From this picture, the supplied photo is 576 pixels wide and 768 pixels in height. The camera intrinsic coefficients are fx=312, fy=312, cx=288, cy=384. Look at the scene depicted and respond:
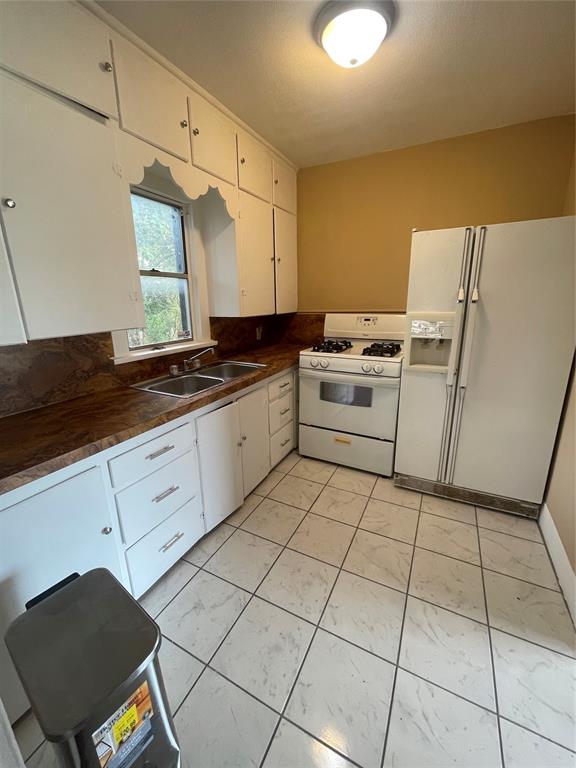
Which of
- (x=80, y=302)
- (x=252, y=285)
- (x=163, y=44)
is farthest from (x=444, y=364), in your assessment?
(x=163, y=44)

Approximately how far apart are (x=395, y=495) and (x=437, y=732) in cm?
130

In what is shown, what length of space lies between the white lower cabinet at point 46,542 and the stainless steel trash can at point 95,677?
148mm

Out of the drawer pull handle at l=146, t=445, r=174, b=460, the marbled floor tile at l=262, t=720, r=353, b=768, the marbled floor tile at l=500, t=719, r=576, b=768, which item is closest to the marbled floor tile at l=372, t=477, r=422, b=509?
the marbled floor tile at l=500, t=719, r=576, b=768

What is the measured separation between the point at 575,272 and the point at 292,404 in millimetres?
1945

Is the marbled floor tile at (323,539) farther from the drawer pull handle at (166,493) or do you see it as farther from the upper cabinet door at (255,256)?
the upper cabinet door at (255,256)

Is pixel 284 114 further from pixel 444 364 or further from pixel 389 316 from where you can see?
pixel 444 364

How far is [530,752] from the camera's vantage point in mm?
994

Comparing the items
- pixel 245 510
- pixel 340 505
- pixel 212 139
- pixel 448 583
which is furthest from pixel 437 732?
pixel 212 139

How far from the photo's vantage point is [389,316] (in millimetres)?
2734

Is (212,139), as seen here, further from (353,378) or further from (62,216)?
(353,378)

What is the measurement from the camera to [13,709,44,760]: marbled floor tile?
1.02 meters

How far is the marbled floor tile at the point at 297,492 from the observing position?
7.19 ft

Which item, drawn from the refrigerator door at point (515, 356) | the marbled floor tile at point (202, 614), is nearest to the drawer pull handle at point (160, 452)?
the marbled floor tile at point (202, 614)

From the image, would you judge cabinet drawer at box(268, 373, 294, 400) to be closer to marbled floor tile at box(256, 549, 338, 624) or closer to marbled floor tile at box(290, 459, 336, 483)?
marbled floor tile at box(290, 459, 336, 483)
